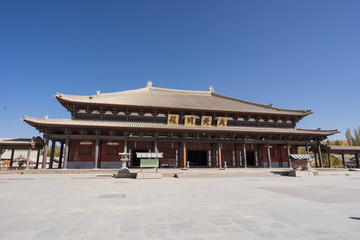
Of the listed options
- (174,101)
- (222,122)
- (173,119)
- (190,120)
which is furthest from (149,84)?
(222,122)

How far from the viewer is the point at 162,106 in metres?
20.0

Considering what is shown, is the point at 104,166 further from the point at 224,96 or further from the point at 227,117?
the point at 224,96

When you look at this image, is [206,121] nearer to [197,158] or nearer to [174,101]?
[174,101]

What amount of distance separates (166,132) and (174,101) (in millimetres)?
5624

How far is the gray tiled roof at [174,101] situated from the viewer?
19.3 metres

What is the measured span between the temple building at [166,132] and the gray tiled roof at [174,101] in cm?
11

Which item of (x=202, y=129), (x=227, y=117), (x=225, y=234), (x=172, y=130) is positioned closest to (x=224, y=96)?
(x=227, y=117)

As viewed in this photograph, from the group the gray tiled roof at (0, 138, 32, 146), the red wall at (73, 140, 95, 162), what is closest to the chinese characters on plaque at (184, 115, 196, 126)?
the red wall at (73, 140, 95, 162)

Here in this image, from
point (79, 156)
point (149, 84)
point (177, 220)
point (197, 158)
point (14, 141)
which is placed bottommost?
point (177, 220)

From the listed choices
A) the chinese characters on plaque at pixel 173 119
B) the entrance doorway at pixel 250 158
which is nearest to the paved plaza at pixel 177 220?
the chinese characters on plaque at pixel 173 119

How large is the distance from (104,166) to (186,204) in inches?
624

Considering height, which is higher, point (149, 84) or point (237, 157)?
point (149, 84)

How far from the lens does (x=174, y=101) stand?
2370cm

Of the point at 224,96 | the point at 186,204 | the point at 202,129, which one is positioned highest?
the point at 224,96
